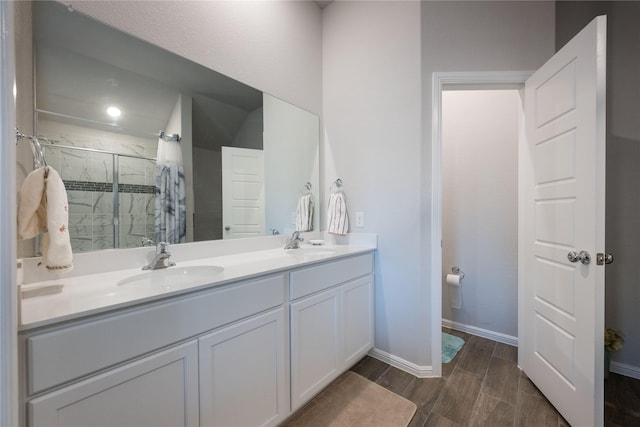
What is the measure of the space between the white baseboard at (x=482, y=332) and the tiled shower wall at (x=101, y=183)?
2.62 m

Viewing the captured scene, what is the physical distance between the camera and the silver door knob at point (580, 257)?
4.13ft

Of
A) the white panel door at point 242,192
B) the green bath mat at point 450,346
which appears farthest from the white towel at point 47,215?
the green bath mat at point 450,346

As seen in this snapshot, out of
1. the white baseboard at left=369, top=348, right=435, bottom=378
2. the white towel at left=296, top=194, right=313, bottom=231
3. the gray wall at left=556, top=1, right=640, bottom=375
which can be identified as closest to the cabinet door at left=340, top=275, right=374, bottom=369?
the white baseboard at left=369, top=348, right=435, bottom=378

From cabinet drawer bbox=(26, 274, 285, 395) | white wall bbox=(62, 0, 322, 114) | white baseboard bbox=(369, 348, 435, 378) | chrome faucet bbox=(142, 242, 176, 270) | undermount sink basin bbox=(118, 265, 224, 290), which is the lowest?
white baseboard bbox=(369, 348, 435, 378)

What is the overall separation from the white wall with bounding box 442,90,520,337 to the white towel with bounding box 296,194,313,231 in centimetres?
133

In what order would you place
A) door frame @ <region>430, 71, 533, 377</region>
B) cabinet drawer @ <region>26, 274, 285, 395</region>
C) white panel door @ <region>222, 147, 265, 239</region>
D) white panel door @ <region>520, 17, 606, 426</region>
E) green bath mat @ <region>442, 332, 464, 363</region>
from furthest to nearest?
green bath mat @ <region>442, 332, 464, 363</region>, door frame @ <region>430, 71, 533, 377</region>, white panel door @ <region>222, 147, 265, 239</region>, white panel door @ <region>520, 17, 606, 426</region>, cabinet drawer @ <region>26, 274, 285, 395</region>

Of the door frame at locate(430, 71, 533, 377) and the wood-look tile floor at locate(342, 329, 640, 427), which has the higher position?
the door frame at locate(430, 71, 533, 377)

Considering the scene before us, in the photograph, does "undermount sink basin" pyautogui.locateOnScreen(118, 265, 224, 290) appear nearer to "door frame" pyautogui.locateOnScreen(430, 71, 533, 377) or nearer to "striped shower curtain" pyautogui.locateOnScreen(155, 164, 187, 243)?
"striped shower curtain" pyautogui.locateOnScreen(155, 164, 187, 243)

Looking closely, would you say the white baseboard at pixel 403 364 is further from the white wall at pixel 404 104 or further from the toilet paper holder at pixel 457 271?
the toilet paper holder at pixel 457 271

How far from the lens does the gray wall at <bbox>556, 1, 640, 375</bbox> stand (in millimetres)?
1734

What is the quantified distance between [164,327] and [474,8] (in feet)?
8.21

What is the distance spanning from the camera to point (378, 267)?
202cm

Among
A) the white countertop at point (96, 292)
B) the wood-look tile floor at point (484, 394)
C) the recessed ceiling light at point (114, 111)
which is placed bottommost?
the wood-look tile floor at point (484, 394)

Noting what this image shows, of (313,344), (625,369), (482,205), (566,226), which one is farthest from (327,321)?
(625,369)
